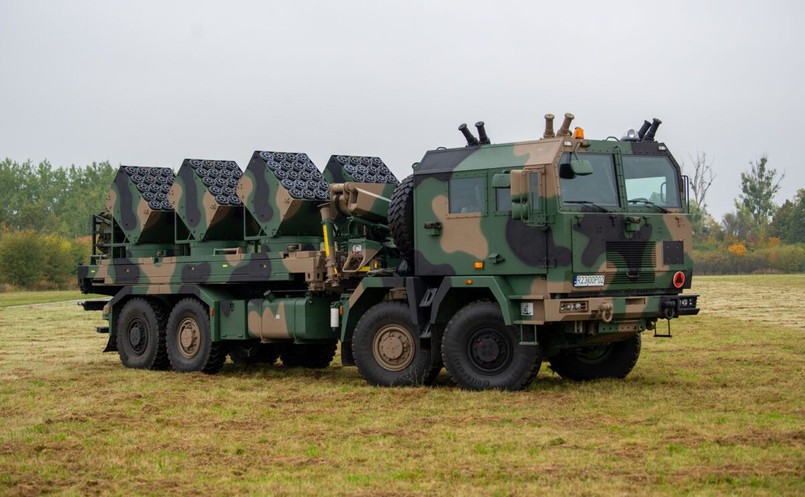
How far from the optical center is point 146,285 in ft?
64.9

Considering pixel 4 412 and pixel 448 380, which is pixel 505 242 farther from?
pixel 4 412

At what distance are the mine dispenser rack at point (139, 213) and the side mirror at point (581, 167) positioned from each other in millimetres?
8033

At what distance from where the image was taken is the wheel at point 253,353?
63.5 feet

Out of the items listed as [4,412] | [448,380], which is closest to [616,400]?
[448,380]

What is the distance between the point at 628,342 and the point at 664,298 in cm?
152

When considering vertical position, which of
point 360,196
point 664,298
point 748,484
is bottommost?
point 748,484

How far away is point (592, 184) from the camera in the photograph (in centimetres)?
1477

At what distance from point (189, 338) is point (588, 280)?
7.11 m

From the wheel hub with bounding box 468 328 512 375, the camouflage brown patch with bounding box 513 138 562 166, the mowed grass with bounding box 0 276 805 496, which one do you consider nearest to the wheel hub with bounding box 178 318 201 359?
the mowed grass with bounding box 0 276 805 496

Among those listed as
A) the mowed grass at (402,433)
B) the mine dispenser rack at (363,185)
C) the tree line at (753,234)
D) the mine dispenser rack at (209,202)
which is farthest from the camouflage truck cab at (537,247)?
the tree line at (753,234)

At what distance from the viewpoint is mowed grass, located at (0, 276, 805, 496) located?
30.8 feet

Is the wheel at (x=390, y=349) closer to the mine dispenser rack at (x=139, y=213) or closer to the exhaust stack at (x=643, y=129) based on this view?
the exhaust stack at (x=643, y=129)

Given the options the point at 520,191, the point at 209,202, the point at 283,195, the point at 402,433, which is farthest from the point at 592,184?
the point at 209,202

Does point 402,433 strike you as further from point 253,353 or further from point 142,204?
point 142,204
